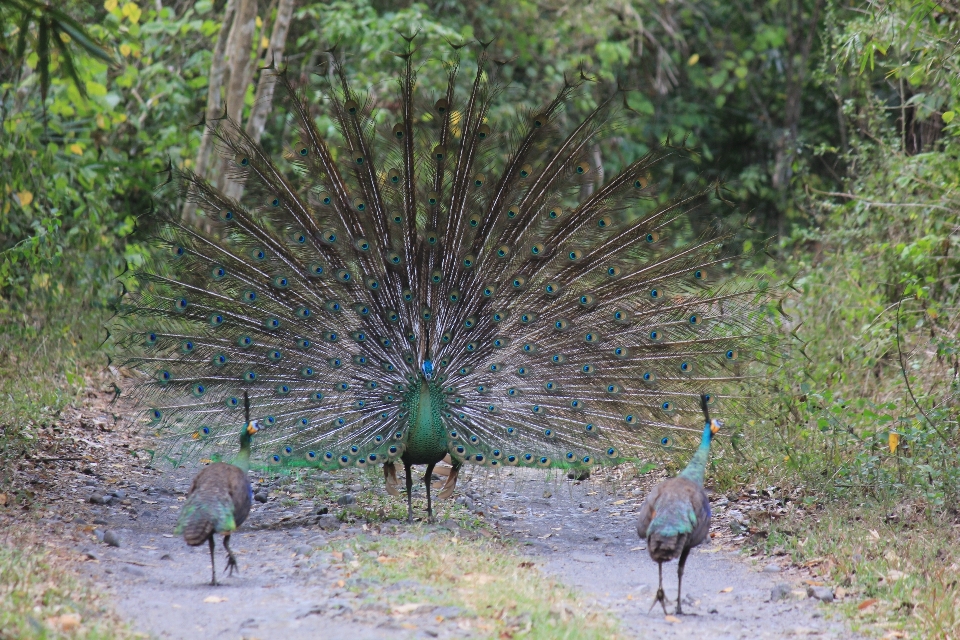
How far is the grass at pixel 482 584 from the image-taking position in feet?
15.9

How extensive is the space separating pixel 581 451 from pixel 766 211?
41.2ft

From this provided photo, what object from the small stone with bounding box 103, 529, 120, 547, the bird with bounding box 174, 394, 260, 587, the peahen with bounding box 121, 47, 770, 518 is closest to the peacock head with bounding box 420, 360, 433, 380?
the peahen with bounding box 121, 47, 770, 518

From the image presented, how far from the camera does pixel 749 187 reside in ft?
56.3

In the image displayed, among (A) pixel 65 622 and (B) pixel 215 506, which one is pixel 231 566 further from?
(A) pixel 65 622


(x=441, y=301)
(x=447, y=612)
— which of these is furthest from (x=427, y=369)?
(x=447, y=612)

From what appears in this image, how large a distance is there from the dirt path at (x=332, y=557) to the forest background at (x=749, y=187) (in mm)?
515

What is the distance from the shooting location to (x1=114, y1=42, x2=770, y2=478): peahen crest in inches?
287

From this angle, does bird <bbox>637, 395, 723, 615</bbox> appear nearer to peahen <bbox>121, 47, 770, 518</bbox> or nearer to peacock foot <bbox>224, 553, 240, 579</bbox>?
peahen <bbox>121, 47, 770, 518</bbox>

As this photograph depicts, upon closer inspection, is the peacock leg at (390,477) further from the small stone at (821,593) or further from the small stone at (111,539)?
the small stone at (821,593)

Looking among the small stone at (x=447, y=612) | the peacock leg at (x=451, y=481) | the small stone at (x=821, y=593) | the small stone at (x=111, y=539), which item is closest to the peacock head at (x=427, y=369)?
the peacock leg at (x=451, y=481)

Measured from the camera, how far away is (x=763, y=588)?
247 inches

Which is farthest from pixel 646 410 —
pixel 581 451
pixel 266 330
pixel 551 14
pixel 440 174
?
pixel 551 14

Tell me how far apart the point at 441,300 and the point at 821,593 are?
3.37 metres

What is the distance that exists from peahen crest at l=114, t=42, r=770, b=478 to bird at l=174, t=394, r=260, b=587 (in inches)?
51.2
